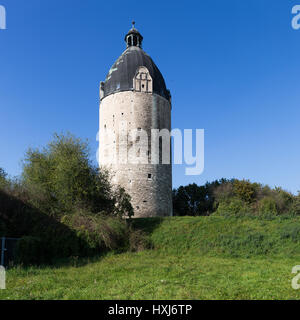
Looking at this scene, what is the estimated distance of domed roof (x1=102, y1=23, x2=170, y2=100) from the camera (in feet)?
89.5

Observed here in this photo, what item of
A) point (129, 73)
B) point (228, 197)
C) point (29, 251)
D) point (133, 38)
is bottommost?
point (29, 251)

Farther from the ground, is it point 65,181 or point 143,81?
point 143,81

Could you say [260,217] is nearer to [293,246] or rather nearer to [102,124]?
[293,246]

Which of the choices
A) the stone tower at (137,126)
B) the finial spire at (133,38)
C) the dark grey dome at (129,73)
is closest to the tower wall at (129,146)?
the stone tower at (137,126)

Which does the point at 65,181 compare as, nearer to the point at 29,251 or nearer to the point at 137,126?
the point at 29,251

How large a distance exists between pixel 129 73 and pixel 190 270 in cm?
2166

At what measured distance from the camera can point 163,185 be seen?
26438 millimetres

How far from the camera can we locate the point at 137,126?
2608 centimetres

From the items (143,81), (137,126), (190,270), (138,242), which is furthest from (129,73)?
(190,270)

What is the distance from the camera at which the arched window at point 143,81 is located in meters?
26.9

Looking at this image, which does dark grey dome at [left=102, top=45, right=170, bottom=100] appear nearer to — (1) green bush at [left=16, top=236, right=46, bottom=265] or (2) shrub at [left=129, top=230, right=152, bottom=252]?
(2) shrub at [left=129, top=230, right=152, bottom=252]

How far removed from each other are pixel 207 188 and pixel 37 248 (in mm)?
30388
